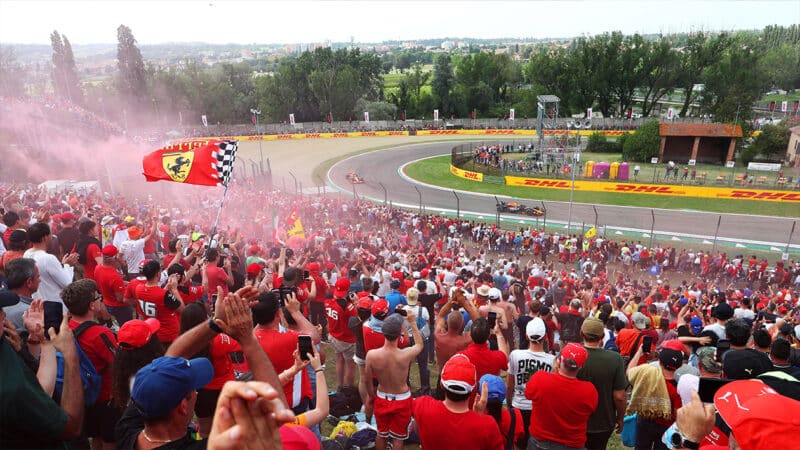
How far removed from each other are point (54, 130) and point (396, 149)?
108ft

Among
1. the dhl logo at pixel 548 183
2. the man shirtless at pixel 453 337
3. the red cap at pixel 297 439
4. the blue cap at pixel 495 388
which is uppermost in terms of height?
the red cap at pixel 297 439

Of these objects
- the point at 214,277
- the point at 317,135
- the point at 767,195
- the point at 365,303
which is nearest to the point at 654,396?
the point at 365,303

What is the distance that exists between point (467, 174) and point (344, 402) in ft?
119

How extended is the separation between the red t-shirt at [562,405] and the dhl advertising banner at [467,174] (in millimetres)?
36385

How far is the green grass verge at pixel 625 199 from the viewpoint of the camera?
2988cm

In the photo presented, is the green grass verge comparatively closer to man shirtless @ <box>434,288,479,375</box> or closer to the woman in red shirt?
man shirtless @ <box>434,288,479,375</box>

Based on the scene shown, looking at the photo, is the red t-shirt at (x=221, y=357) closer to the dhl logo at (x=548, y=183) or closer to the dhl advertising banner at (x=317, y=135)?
the dhl logo at (x=548, y=183)

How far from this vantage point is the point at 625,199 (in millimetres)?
33656

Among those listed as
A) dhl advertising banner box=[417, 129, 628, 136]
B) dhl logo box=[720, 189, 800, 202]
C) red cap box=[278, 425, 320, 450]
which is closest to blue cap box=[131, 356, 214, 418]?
red cap box=[278, 425, 320, 450]

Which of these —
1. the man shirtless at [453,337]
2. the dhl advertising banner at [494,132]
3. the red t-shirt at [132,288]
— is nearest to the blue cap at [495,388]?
the man shirtless at [453,337]

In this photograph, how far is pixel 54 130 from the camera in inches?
1219

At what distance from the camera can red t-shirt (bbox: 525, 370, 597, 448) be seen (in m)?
4.11

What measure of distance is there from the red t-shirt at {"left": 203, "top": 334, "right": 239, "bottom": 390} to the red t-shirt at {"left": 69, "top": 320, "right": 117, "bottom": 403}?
2.73ft

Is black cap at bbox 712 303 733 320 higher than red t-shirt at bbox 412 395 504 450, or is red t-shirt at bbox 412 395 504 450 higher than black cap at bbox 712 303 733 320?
red t-shirt at bbox 412 395 504 450
